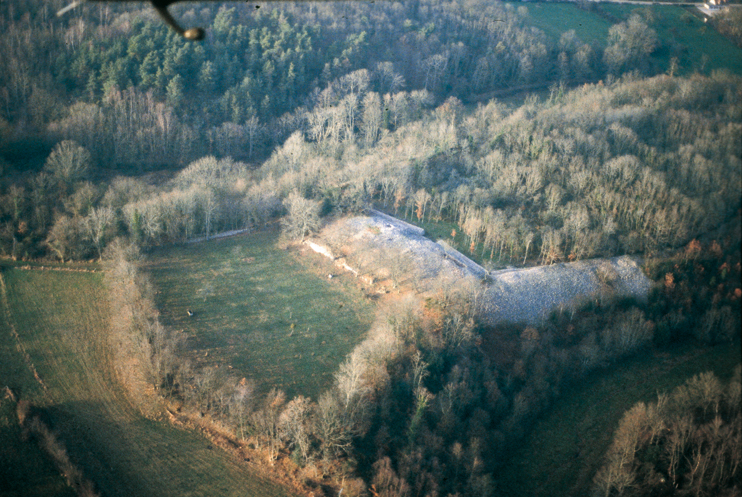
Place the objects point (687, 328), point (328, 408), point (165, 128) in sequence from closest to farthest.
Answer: point (687, 328) < point (328, 408) < point (165, 128)

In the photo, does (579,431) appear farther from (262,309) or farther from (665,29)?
(665,29)

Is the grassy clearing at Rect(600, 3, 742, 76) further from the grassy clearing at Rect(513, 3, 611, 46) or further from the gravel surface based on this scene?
the gravel surface

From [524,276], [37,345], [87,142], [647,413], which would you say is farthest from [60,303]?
[647,413]

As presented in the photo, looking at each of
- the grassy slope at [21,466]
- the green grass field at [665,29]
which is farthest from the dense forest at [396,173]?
the grassy slope at [21,466]

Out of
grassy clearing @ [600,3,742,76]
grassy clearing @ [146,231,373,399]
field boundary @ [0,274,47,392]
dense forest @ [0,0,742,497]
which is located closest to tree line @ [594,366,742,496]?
dense forest @ [0,0,742,497]

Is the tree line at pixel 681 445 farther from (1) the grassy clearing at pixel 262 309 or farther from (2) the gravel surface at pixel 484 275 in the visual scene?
(1) the grassy clearing at pixel 262 309

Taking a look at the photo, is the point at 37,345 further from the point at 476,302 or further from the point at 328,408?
the point at 476,302
